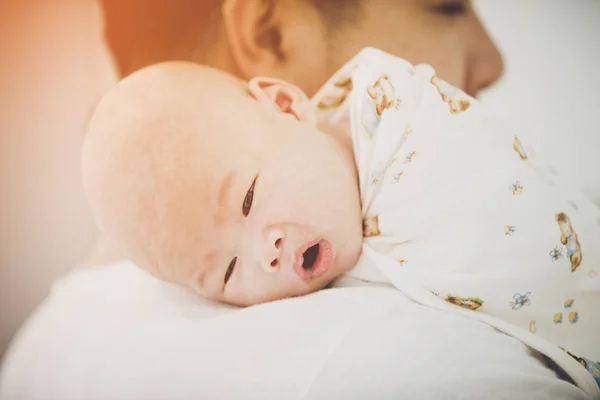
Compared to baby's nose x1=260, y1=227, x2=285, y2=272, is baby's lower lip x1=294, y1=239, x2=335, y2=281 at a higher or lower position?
lower

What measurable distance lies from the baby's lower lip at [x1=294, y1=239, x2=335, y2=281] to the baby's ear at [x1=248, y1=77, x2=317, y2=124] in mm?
184

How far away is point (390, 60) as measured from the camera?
0.72 meters

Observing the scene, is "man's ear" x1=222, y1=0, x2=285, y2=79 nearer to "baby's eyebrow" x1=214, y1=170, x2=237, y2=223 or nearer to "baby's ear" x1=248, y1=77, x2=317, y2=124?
"baby's ear" x1=248, y1=77, x2=317, y2=124

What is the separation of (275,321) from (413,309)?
0.50ft

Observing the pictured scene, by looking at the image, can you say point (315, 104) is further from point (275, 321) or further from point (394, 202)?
point (275, 321)

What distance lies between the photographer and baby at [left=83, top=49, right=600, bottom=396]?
570 millimetres

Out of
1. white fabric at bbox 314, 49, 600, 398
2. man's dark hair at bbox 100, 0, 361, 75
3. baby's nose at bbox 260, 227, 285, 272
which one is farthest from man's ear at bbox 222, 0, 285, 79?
baby's nose at bbox 260, 227, 285, 272

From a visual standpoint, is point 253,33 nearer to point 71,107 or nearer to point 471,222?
point 71,107

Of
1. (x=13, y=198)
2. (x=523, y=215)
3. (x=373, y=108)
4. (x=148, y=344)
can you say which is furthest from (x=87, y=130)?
(x=523, y=215)

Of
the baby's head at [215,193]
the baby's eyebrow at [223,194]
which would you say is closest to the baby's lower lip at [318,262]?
the baby's head at [215,193]

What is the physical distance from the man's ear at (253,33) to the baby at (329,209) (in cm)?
9

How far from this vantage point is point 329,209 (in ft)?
1.98

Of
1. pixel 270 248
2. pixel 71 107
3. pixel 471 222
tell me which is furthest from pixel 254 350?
pixel 71 107

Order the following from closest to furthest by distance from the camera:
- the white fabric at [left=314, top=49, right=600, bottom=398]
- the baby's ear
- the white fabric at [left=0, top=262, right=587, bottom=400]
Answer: the white fabric at [left=0, top=262, right=587, bottom=400], the white fabric at [left=314, top=49, right=600, bottom=398], the baby's ear
